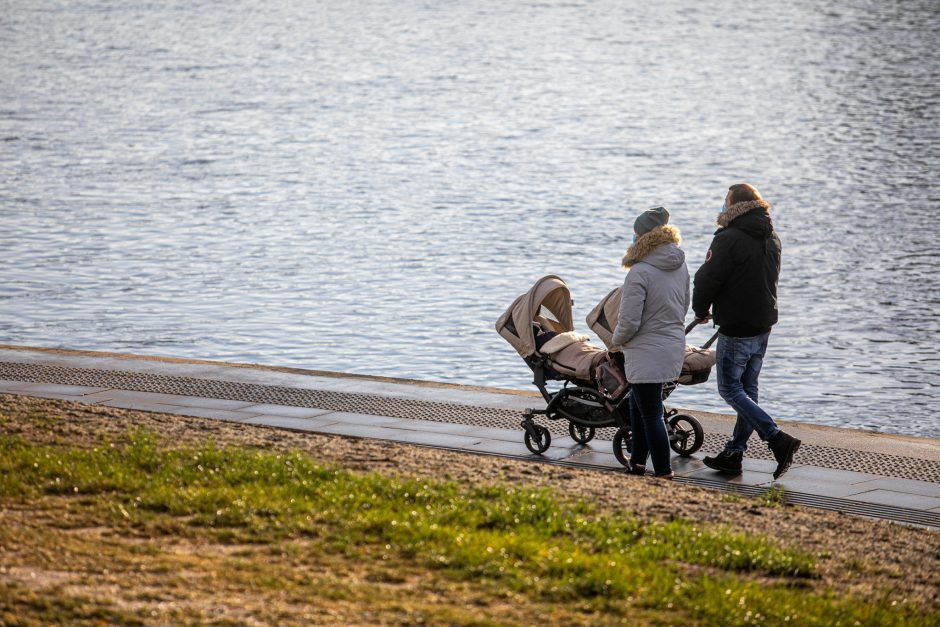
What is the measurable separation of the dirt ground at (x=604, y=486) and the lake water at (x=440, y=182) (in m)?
5.39

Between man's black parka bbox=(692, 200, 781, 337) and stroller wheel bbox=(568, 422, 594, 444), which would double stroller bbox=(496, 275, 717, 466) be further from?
man's black parka bbox=(692, 200, 781, 337)

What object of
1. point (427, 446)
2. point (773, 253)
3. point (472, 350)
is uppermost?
point (773, 253)

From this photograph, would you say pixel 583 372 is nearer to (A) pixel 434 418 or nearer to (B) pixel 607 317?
(B) pixel 607 317

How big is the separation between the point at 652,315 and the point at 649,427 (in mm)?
704

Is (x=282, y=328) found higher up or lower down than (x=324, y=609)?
lower down

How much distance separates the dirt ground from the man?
0.77 metres

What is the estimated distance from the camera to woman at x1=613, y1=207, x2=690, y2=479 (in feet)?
26.4

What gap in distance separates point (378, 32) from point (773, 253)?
212 feet

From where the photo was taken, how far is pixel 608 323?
8938 mm

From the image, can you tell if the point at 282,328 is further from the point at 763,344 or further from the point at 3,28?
the point at 3,28

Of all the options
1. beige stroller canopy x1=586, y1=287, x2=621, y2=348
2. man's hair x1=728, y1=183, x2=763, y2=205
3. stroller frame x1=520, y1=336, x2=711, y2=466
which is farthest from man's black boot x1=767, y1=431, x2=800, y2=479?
man's hair x1=728, y1=183, x2=763, y2=205

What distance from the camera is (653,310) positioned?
8086 mm

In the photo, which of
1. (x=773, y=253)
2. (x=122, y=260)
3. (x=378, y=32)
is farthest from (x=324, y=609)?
(x=378, y=32)

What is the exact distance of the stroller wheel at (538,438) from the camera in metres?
9.01
